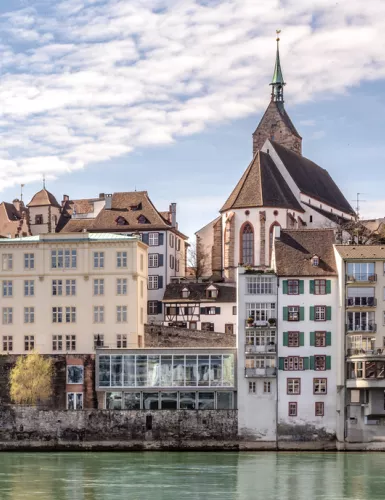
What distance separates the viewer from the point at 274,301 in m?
88.2

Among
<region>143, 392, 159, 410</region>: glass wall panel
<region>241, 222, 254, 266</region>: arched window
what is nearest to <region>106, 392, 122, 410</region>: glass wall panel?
<region>143, 392, 159, 410</region>: glass wall panel

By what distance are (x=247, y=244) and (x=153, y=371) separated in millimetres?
34386

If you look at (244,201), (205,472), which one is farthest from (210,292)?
(205,472)

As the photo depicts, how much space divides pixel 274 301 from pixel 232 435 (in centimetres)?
1005

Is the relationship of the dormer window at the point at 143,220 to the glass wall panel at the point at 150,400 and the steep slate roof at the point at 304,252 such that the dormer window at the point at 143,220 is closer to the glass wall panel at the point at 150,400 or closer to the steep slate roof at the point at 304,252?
the steep slate roof at the point at 304,252

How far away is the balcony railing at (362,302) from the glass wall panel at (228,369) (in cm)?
956

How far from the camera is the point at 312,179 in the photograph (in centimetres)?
14012

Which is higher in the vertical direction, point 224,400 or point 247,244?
point 247,244

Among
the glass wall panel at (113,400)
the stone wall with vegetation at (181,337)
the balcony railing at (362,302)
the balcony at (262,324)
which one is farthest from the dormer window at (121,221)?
the balcony railing at (362,302)

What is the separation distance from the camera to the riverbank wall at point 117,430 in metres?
86.9

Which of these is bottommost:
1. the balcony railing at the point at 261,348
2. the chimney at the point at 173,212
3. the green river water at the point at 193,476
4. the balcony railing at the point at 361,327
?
the green river water at the point at 193,476

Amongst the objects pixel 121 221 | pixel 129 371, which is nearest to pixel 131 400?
pixel 129 371

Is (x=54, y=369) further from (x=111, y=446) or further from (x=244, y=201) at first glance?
(x=244, y=201)

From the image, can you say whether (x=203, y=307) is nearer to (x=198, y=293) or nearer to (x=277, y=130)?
(x=198, y=293)
